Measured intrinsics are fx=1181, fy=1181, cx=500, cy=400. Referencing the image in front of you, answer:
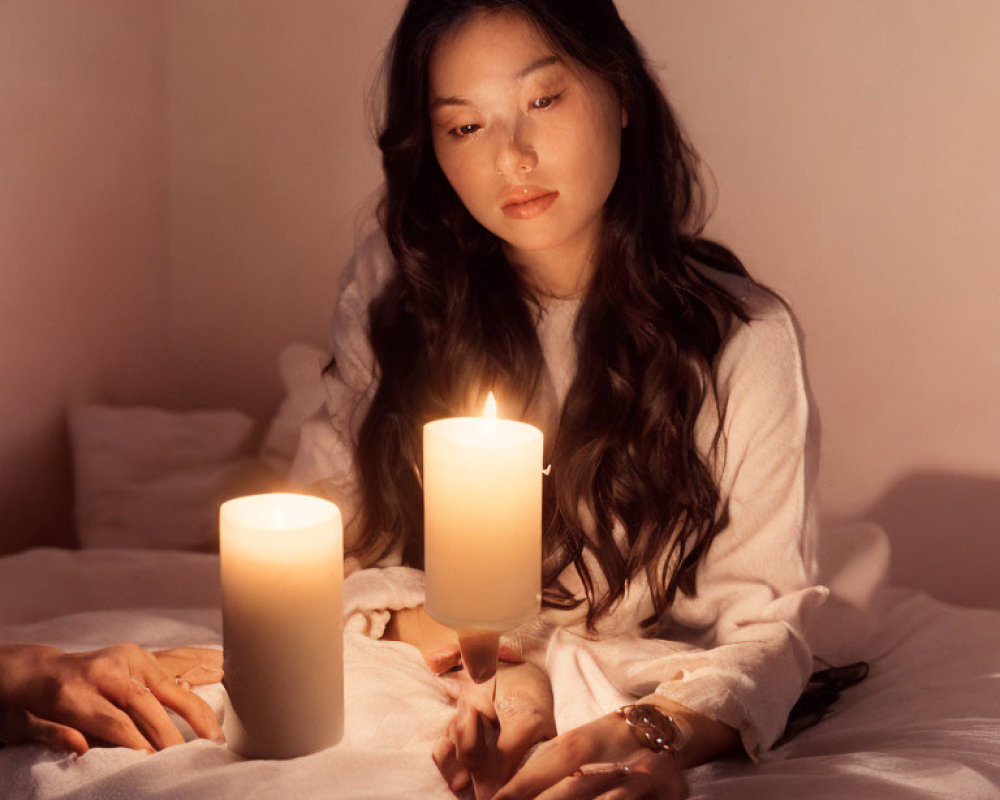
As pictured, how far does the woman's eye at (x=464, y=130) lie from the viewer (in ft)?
4.34

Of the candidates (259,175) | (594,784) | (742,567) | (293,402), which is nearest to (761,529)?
(742,567)

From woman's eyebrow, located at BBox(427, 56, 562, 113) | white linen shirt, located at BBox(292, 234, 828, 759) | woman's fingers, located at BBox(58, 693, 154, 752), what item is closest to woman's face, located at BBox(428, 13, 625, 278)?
woman's eyebrow, located at BBox(427, 56, 562, 113)

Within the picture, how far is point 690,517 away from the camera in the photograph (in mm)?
1374

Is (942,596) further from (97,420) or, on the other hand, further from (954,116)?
(97,420)

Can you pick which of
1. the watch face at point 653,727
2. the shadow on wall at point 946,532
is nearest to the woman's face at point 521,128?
the watch face at point 653,727

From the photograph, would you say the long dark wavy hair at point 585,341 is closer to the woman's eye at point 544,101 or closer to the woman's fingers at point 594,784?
the woman's eye at point 544,101

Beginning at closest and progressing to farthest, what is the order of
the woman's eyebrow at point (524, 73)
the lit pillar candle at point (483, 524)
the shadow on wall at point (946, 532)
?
the lit pillar candle at point (483, 524), the woman's eyebrow at point (524, 73), the shadow on wall at point (946, 532)

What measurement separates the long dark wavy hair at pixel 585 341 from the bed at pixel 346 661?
0.56 ft

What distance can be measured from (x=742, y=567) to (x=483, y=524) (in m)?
0.62

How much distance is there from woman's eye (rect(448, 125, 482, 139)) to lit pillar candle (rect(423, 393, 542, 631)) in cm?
60

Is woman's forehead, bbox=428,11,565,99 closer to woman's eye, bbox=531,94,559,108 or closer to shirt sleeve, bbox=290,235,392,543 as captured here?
woman's eye, bbox=531,94,559,108

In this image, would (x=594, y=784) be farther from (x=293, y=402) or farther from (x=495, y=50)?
(x=293, y=402)

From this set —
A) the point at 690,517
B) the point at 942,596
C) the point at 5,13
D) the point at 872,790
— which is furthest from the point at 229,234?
the point at 872,790

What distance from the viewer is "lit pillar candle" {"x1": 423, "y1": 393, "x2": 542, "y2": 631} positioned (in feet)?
2.59
